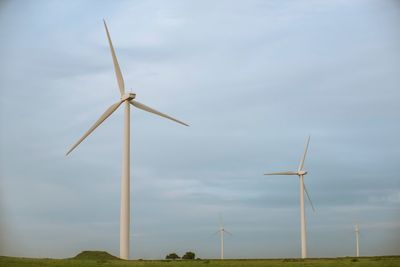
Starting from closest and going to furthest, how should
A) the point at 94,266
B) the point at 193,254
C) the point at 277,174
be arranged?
the point at 94,266
the point at 277,174
the point at 193,254

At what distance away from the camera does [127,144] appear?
63969 mm

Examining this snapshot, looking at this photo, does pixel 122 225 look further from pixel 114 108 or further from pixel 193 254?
pixel 193 254

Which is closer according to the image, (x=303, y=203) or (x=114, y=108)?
(x=114, y=108)

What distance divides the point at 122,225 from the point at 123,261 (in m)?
3.96

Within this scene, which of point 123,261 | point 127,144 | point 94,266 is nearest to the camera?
point 94,266

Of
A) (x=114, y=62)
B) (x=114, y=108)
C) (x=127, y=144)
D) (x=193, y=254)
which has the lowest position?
(x=193, y=254)

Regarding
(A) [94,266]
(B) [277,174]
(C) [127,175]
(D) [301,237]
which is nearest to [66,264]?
(A) [94,266]

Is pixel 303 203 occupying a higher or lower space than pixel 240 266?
higher

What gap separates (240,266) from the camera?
52.7m

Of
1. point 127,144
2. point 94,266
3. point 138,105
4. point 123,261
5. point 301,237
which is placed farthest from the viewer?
point 301,237

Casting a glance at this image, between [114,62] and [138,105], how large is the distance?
5838mm

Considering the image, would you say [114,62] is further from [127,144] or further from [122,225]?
[122,225]

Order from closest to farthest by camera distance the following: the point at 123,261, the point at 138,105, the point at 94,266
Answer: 1. the point at 94,266
2. the point at 123,261
3. the point at 138,105

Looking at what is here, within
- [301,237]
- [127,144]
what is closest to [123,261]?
[127,144]
